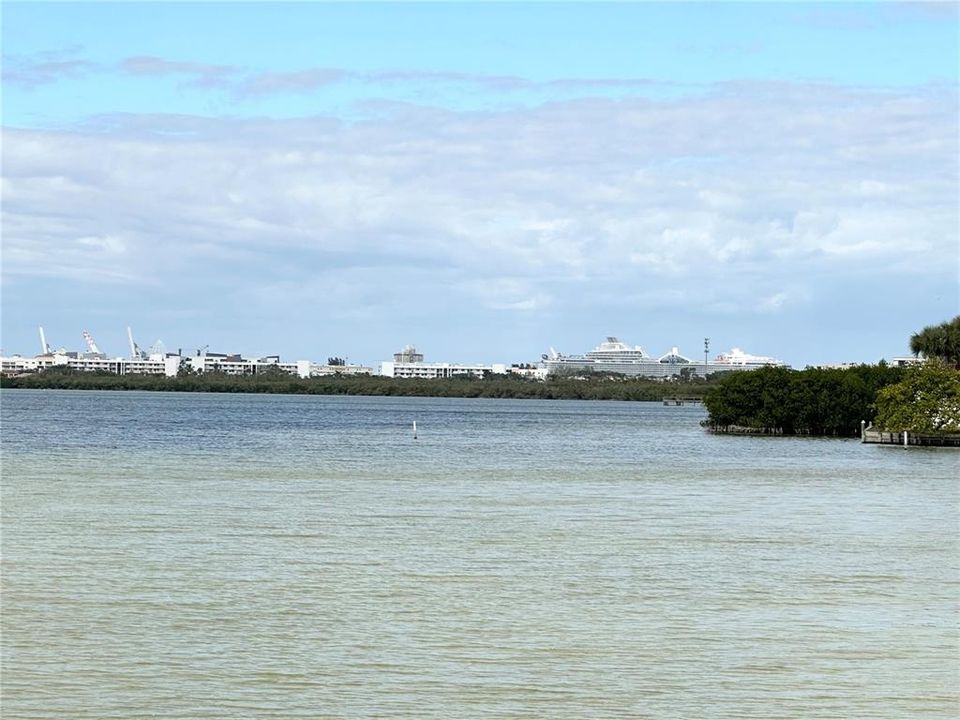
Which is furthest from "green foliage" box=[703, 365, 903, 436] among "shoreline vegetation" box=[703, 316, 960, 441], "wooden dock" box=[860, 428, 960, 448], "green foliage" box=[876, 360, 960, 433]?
"green foliage" box=[876, 360, 960, 433]

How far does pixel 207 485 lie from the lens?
3975 centimetres

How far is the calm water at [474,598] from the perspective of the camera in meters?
13.9

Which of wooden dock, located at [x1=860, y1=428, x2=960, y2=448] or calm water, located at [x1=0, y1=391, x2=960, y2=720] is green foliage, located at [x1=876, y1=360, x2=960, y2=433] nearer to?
wooden dock, located at [x1=860, y1=428, x2=960, y2=448]

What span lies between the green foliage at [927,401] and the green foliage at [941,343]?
10.8m

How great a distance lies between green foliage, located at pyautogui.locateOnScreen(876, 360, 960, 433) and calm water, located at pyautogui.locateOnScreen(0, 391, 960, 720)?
25.5 metres

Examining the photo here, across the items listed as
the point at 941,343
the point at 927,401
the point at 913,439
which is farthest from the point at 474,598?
the point at 941,343

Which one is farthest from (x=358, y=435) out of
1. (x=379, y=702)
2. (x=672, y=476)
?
(x=379, y=702)

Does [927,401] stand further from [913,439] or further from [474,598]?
[474,598]

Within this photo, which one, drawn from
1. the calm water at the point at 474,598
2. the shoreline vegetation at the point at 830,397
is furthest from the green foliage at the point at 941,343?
the calm water at the point at 474,598

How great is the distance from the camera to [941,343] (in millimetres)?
79688

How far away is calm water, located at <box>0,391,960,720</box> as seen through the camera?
13.9m

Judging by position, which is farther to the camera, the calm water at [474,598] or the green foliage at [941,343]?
the green foliage at [941,343]

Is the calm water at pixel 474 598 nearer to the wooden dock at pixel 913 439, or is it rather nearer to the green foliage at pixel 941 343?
the wooden dock at pixel 913 439

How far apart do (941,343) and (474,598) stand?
66.1m
